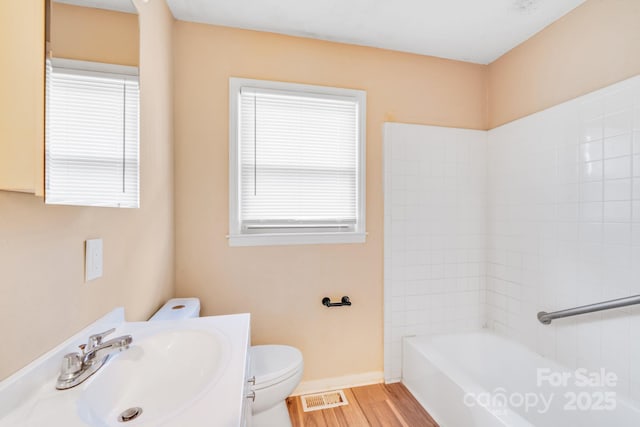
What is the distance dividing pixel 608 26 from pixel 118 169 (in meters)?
2.44

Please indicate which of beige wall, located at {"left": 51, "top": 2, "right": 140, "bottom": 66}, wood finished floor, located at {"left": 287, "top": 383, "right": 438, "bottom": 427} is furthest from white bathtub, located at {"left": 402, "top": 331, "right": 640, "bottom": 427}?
beige wall, located at {"left": 51, "top": 2, "right": 140, "bottom": 66}

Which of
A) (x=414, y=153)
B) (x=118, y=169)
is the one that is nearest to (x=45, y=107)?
(x=118, y=169)

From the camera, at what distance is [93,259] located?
940mm

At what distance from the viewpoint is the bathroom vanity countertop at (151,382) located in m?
0.59

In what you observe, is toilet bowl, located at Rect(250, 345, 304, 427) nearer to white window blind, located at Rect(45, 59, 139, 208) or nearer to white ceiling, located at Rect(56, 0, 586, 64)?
white window blind, located at Rect(45, 59, 139, 208)

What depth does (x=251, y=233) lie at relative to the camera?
1863 mm

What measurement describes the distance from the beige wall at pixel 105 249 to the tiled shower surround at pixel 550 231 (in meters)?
1.42

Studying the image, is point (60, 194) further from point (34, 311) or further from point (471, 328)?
point (471, 328)

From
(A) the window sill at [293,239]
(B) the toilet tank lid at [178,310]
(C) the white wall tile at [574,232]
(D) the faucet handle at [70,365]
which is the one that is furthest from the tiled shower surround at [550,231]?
(D) the faucet handle at [70,365]

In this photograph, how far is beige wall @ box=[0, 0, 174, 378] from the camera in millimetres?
659

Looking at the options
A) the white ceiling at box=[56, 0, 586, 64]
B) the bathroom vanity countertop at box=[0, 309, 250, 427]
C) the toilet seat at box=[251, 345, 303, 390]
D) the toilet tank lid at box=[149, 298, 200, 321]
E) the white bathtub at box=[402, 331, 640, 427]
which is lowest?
the white bathtub at box=[402, 331, 640, 427]

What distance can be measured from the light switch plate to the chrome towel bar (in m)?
2.22

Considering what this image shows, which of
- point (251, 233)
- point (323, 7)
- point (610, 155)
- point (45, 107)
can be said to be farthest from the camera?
point (251, 233)

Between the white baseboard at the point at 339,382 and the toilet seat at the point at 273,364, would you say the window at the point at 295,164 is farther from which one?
the white baseboard at the point at 339,382
